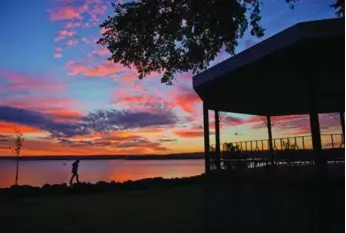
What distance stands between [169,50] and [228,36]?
2.12m

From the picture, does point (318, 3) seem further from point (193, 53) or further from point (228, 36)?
point (193, 53)

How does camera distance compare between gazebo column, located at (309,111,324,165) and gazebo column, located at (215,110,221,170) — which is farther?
gazebo column, located at (215,110,221,170)

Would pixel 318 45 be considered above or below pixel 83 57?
below

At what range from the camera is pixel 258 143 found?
13.8 metres

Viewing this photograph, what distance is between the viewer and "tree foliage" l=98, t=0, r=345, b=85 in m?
9.57

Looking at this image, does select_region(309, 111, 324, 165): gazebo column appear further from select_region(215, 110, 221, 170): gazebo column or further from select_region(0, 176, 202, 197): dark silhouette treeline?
select_region(0, 176, 202, 197): dark silhouette treeline

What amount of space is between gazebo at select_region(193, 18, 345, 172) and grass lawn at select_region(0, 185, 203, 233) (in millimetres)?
2092

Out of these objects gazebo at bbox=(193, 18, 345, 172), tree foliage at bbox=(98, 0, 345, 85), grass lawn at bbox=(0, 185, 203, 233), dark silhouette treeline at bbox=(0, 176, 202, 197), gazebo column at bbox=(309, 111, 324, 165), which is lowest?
grass lawn at bbox=(0, 185, 203, 233)

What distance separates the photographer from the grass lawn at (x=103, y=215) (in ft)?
32.2

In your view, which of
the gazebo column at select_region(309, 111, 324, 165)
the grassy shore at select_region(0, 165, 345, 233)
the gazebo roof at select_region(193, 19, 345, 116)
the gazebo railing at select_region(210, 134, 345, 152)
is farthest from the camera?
the gazebo railing at select_region(210, 134, 345, 152)

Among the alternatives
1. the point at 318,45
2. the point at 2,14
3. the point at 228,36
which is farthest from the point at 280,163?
the point at 2,14

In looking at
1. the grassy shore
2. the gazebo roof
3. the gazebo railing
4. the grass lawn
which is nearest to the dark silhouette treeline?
the grass lawn

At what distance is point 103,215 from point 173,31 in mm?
6479

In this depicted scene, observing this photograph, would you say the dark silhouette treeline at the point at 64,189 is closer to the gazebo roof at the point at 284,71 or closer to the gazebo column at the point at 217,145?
the gazebo roof at the point at 284,71
